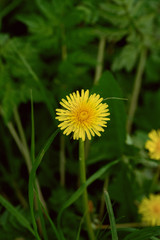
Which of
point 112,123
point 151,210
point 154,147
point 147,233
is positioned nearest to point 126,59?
point 112,123

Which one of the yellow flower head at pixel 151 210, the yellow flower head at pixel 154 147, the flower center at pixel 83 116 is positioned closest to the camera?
the flower center at pixel 83 116

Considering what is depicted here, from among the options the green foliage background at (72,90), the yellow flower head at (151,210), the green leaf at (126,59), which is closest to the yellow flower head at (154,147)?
the green foliage background at (72,90)

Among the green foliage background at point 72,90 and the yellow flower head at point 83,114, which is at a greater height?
the green foliage background at point 72,90

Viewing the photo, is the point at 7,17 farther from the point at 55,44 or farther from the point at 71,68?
the point at 71,68

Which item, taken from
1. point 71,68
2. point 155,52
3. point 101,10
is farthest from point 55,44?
point 155,52

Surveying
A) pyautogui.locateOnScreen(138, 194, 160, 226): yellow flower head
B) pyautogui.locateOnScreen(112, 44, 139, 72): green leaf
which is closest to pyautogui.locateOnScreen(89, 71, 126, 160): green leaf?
pyautogui.locateOnScreen(138, 194, 160, 226): yellow flower head

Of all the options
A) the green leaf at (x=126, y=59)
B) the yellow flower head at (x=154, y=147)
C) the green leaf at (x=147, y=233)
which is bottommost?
the green leaf at (x=147, y=233)

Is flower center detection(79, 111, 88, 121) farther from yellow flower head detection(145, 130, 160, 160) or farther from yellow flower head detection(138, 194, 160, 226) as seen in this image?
yellow flower head detection(138, 194, 160, 226)

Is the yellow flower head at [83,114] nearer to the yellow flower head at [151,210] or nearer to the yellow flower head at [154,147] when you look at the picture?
the yellow flower head at [154,147]
